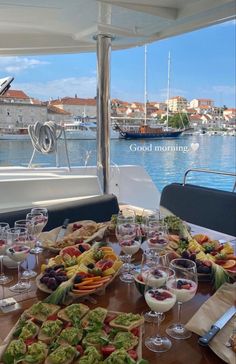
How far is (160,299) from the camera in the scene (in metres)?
0.93

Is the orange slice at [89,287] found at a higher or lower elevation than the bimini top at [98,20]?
lower

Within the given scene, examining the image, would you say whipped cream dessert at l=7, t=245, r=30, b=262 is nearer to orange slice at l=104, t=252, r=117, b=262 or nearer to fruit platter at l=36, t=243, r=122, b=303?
fruit platter at l=36, t=243, r=122, b=303

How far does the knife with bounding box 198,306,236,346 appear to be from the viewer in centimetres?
87

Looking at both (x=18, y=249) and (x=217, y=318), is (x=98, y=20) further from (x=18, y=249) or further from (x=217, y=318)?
(x=217, y=318)

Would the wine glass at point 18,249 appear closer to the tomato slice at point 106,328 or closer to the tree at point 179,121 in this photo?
the tomato slice at point 106,328

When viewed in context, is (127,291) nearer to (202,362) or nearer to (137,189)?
→ (202,362)

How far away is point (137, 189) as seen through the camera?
4.95 m

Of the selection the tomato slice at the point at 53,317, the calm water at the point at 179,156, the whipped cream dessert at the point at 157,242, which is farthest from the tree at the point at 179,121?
the tomato slice at the point at 53,317

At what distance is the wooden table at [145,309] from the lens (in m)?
0.84

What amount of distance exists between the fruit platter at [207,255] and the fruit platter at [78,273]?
0.26 metres

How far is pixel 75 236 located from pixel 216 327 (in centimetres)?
92

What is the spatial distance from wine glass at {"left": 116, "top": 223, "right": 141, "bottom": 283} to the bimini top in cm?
198

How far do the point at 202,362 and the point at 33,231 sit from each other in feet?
3.14

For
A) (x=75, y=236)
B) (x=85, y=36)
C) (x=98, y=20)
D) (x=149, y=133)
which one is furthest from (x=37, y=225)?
(x=149, y=133)
